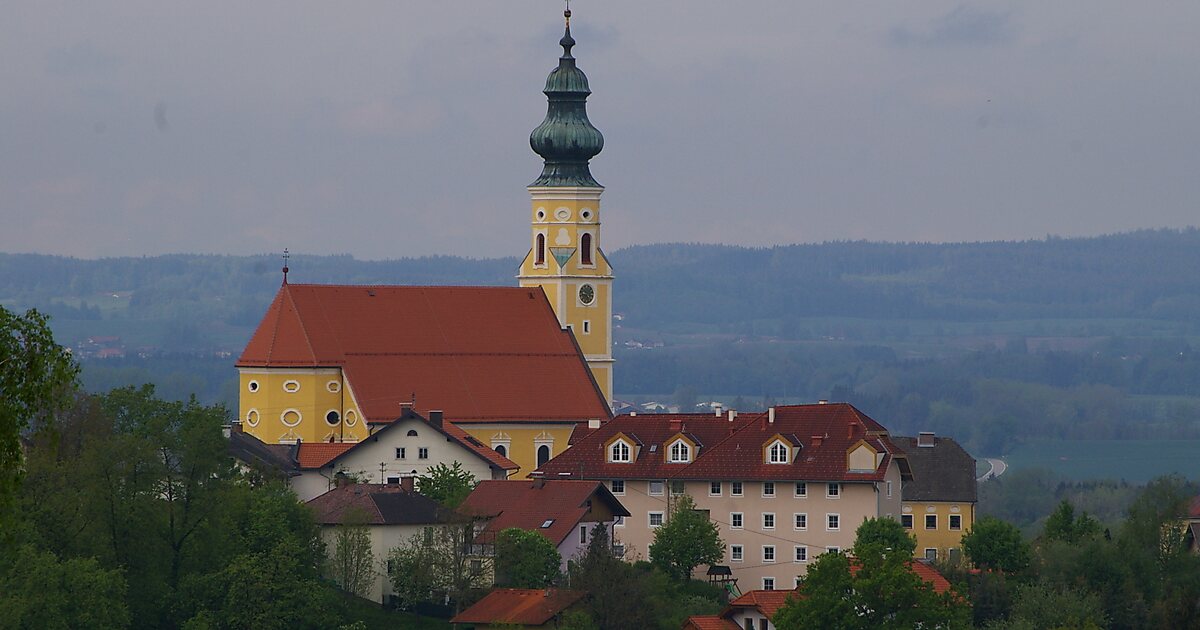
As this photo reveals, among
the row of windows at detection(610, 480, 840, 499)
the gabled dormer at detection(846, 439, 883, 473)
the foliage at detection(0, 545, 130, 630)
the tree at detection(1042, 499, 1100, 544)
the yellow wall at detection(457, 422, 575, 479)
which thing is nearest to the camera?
the foliage at detection(0, 545, 130, 630)

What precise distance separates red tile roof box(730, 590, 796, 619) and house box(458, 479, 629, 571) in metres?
6.26

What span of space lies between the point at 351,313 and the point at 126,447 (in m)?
24.7

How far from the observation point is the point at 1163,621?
61.9 m

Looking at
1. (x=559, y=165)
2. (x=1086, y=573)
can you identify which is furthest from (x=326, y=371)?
(x=1086, y=573)

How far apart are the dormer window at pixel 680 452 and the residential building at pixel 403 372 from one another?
11008 mm

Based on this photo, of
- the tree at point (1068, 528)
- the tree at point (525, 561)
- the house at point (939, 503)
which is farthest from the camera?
the house at point (939, 503)

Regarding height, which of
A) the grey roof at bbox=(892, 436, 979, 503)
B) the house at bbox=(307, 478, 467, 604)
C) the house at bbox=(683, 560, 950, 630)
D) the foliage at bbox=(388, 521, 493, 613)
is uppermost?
the grey roof at bbox=(892, 436, 979, 503)

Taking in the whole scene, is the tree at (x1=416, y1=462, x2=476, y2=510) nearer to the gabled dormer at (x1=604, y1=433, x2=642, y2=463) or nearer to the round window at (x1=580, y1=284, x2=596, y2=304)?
the gabled dormer at (x1=604, y1=433, x2=642, y2=463)

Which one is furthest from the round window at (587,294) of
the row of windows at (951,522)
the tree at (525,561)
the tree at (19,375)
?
the tree at (19,375)

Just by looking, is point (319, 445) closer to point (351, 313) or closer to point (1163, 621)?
point (351, 313)

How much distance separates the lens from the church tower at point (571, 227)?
90250 mm

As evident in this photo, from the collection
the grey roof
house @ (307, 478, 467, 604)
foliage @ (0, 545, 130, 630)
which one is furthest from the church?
foliage @ (0, 545, 130, 630)

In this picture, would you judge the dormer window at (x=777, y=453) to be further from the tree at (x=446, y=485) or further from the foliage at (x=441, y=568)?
the foliage at (x=441, y=568)

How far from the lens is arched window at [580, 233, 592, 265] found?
90.9 metres
